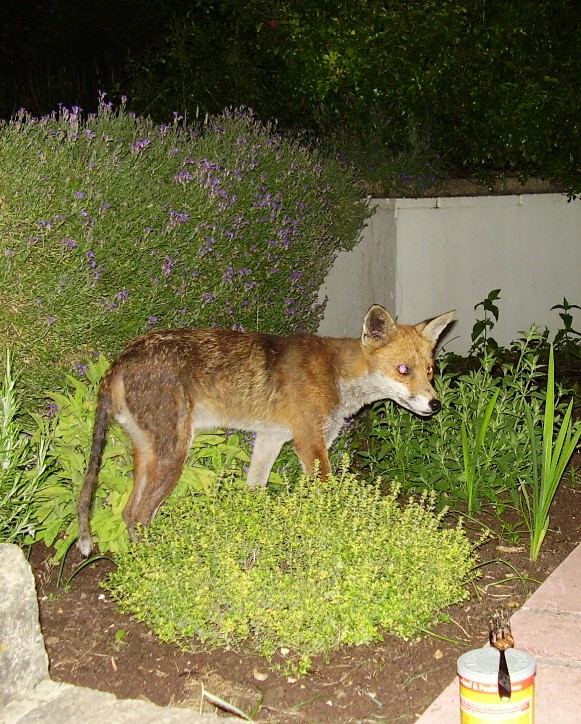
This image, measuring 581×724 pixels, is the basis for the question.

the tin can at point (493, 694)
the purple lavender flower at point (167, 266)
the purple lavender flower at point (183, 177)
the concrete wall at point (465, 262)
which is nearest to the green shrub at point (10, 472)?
the purple lavender flower at point (167, 266)

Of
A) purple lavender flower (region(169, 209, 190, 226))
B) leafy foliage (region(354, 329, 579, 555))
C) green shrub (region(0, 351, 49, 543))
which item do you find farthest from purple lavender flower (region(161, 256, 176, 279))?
leafy foliage (region(354, 329, 579, 555))

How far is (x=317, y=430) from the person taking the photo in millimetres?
5684

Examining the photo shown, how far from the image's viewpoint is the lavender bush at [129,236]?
16.5ft

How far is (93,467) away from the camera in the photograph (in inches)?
189

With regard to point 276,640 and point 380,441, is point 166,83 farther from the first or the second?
point 276,640

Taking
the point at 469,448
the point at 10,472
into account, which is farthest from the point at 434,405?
the point at 10,472

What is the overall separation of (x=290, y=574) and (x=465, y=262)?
761 centimetres

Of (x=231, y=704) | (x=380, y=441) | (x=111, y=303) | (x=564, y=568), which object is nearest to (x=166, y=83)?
(x=380, y=441)

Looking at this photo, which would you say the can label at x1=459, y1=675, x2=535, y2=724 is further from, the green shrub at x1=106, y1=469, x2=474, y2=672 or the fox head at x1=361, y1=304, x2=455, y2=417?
the fox head at x1=361, y1=304, x2=455, y2=417

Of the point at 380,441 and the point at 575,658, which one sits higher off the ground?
the point at 380,441

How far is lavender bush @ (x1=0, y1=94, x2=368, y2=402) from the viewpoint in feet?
16.5

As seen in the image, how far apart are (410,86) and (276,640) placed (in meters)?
8.28

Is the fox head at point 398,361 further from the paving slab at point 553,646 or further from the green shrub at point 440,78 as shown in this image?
the green shrub at point 440,78

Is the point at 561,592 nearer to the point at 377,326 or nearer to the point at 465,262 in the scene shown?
the point at 377,326
